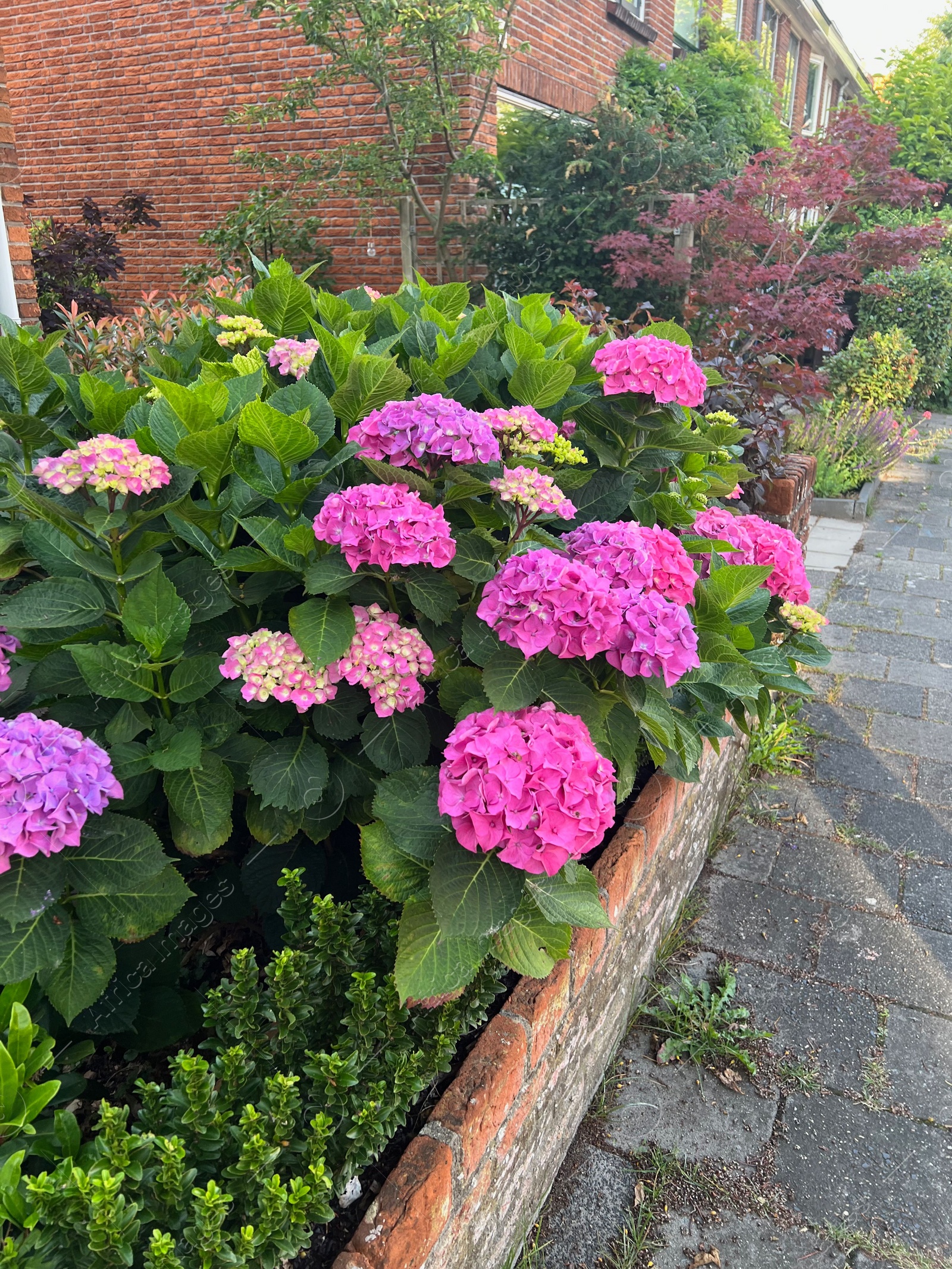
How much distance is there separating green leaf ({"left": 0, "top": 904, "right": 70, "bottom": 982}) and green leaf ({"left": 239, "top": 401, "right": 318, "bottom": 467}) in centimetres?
76

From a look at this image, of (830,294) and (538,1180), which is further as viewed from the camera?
(830,294)

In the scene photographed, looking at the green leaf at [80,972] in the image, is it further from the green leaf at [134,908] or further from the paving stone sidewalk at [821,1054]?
the paving stone sidewalk at [821,1054]

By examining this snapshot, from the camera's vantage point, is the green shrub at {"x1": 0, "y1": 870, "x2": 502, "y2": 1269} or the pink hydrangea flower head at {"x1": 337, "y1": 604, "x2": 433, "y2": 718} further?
the pink hydrangea flower head at {"x1": 337, "y1": 604, "x2": 433, "y2": 718}

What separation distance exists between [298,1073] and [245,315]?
1689 millimetres

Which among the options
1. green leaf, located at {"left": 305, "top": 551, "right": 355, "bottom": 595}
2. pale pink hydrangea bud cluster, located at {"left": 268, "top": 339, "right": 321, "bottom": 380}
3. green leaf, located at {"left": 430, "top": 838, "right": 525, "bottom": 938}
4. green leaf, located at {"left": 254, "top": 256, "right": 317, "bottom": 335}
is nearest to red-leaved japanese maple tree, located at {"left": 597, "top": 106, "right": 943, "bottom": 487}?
green leaf, located at {"left": 254, "top": 256, "right": 317, "bottom": 335}

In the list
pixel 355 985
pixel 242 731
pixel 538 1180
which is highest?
pixel 242 731

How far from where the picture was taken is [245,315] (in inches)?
87.0

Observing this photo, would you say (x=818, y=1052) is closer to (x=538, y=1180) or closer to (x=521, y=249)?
(x=538, y=1180)

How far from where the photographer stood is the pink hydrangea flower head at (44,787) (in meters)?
1.08

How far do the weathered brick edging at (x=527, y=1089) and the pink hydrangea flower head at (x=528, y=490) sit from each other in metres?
0.78

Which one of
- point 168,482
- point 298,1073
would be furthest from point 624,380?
point 298,1073

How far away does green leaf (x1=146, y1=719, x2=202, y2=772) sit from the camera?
138 cm

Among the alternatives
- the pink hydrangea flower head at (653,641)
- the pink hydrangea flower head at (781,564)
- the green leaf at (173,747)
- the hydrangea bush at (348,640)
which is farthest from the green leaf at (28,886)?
the pink hydrangea flower head at (781,564)

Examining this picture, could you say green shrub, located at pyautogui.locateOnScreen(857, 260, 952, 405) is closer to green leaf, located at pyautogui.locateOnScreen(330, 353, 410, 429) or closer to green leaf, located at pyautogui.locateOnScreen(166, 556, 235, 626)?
green leaf, located at pyautogui.locateOnScreen(330, 353, 410, 429)
